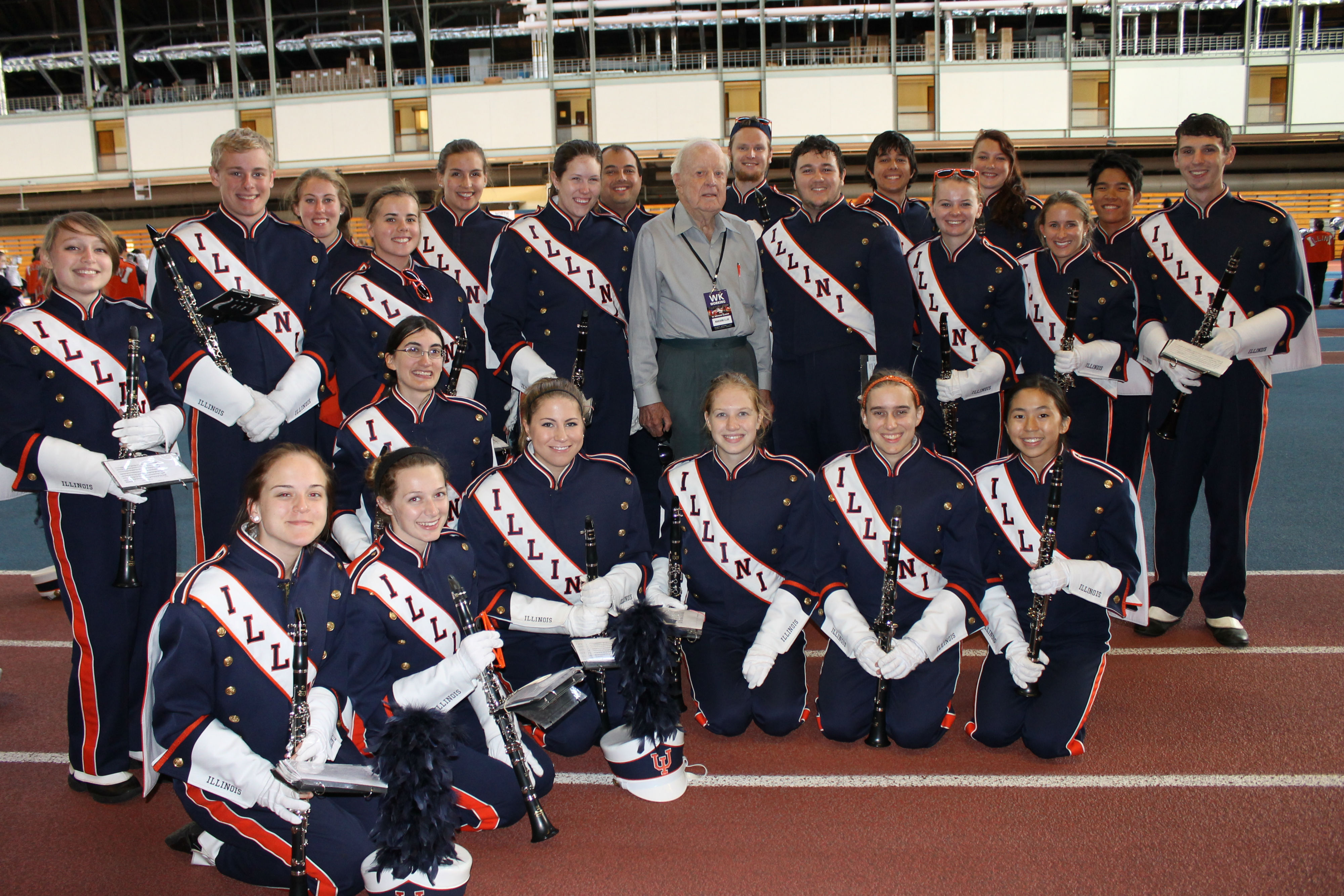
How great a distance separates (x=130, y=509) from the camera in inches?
124

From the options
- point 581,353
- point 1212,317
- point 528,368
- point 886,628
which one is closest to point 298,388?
point 528,368

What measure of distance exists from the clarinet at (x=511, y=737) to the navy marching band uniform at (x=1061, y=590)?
1626 mm

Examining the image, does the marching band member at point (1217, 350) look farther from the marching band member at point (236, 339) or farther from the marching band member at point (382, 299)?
the marching band member at point (236, 339)

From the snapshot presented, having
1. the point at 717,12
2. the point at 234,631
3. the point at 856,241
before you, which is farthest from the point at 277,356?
the point at 717,12

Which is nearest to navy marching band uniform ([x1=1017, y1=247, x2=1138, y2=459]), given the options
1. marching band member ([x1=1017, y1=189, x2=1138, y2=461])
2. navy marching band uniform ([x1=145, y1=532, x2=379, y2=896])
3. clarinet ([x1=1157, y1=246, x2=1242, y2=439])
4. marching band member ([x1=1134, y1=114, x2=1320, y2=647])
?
marching band member ([x1=1017, y1=189, x2=1138, y2=461])

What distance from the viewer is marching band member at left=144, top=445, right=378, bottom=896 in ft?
8.33

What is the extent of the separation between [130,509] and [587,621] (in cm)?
154

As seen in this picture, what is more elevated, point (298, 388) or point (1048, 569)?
point (298, 388)

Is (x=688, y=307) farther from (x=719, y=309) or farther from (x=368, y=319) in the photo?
(x=368, y=319)

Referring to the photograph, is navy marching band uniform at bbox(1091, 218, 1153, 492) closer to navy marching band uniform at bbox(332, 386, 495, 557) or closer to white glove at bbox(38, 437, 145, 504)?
navy marching band uniform at bbox(332, 386, 495, 557)

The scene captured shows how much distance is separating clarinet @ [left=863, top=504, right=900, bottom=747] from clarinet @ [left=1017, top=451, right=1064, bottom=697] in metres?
0.50

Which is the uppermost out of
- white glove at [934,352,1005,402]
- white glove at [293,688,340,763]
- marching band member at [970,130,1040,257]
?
marching band member at [970,130,1040,257]

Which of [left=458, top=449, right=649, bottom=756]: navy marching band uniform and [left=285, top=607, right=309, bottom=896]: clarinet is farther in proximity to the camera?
[left=458, top=449, right=649, bottom=756]: navy marching band uniform

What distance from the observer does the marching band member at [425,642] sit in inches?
116
